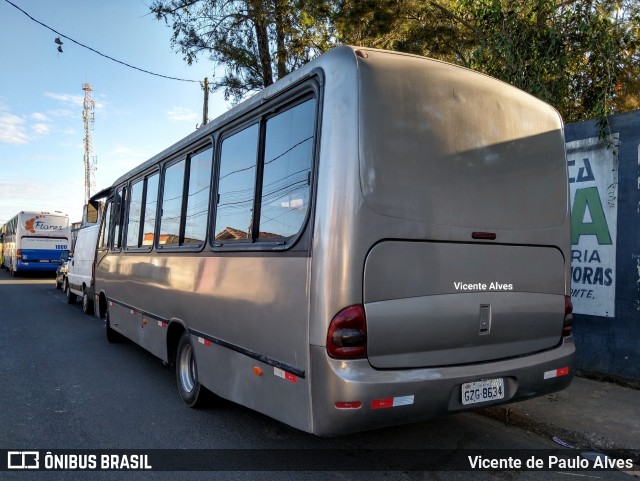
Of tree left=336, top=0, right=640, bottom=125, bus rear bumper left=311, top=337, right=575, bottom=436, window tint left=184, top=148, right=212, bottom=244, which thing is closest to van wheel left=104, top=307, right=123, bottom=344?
window tint left=184, top=148, right=212, bottom=244

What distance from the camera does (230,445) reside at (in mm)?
4328

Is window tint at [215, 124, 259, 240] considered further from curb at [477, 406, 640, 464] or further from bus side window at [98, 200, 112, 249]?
bus side window at [98, 200, 112, 249]

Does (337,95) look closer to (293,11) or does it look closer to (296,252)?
(296,252)

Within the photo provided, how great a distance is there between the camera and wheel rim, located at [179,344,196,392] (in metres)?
5.28

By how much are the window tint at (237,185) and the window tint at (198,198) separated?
1.05ft

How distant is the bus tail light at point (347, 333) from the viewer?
122 inches

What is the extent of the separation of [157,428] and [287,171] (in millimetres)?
2728

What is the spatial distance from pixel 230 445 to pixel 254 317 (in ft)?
4.20

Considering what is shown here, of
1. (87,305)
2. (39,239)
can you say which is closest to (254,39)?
(87,305)

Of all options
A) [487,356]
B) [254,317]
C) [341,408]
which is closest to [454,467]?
[487,356]

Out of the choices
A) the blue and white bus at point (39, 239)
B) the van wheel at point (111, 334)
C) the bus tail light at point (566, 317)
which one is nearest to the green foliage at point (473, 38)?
the bus tail light at point (566, 317)

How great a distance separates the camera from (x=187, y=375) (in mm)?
5355

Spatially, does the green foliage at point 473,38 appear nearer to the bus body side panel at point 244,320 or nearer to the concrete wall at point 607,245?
the concrete wall at point 607,245

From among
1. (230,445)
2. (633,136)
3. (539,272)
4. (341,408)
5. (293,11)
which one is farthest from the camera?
(293,11)
